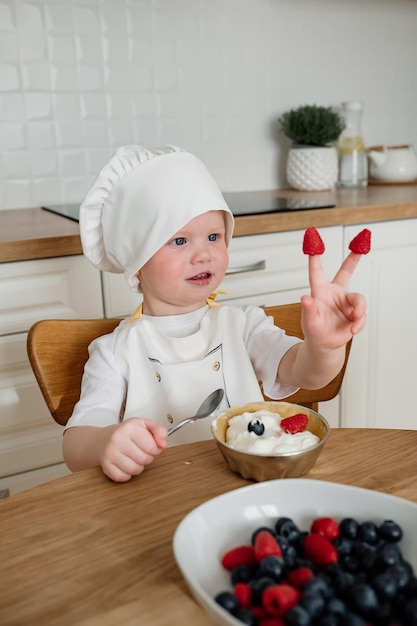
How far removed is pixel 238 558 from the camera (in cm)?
58

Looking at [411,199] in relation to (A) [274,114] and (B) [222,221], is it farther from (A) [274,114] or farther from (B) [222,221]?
(B) [222,221]

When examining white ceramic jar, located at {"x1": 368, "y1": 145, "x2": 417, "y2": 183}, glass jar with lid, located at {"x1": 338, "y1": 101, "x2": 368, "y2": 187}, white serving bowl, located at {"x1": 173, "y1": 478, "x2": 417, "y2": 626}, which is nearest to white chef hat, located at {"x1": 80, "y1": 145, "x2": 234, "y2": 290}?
white serving bowl, located at {"x1": 173, "y1": 478, "x2": 417, "y2": 626}

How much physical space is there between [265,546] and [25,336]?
1.06 meters

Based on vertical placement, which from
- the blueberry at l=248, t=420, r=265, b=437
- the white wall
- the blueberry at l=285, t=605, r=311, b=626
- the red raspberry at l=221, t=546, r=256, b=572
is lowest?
the red raspberry at l=221, t=546, r=256, b=572

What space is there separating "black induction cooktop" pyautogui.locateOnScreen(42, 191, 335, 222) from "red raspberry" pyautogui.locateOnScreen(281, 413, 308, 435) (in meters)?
0.95

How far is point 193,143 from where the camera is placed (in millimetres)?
2264

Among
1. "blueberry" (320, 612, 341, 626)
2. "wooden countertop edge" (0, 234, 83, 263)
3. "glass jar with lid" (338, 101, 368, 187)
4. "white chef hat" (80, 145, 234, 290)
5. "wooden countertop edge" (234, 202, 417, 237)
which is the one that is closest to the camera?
"blueberry" (320, 612, 341, 626)

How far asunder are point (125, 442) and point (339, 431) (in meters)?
0.28

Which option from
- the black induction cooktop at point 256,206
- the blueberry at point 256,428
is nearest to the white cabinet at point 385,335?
the black induction cooktop at point 256,206

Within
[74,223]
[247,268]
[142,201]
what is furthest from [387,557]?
[74,223]

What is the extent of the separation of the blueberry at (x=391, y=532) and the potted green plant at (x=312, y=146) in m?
1.82

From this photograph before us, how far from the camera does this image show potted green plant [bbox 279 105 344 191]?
2.25 meters

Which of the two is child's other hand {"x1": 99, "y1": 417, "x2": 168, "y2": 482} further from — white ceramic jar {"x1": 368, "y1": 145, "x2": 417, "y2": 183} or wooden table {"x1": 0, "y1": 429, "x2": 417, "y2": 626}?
white ceramic jar {"x1": 368, "y1": 145, "x2": 417, "y2": 183}

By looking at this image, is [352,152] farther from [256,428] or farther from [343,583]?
[343,583]
